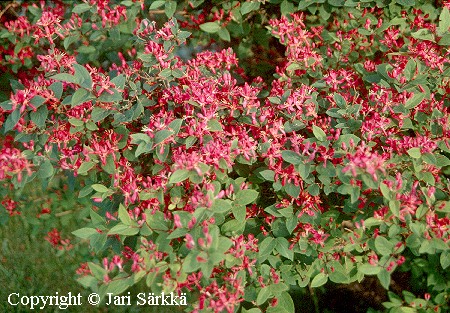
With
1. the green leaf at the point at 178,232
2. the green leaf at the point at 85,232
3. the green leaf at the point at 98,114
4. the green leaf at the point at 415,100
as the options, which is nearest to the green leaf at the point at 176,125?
the green leaf at the point at 98,114

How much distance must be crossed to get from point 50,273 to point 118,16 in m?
2.28

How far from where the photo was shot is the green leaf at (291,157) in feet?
6.59

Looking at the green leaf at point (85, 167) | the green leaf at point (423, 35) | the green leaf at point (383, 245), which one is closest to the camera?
the green leaf at point (383, 245)

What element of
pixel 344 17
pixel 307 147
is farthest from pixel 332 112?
pixel 344 17

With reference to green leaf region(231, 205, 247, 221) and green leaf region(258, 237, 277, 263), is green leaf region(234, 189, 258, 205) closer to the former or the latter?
green leaf region(231, 205, 247, 221)

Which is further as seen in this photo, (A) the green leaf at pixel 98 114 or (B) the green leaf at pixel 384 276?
(A) the green leaf at pixel 98 114

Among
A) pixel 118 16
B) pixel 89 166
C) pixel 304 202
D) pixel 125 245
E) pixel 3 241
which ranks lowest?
pixel 3 241

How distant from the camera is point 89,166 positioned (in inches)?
82.6

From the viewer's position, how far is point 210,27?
296 centimetres

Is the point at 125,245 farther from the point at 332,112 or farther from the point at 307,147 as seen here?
the point at 332,112

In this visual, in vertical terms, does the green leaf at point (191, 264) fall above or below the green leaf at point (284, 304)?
above

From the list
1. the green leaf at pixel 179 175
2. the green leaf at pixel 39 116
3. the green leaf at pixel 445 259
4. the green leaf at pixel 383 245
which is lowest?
the green leaf at pixel 445 259

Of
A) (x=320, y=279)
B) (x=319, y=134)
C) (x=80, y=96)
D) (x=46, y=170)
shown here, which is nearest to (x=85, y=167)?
(x=46, y=170)

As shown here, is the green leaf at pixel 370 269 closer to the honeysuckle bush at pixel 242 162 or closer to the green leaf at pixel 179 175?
the honeysuckle bush at pixel 242 162
